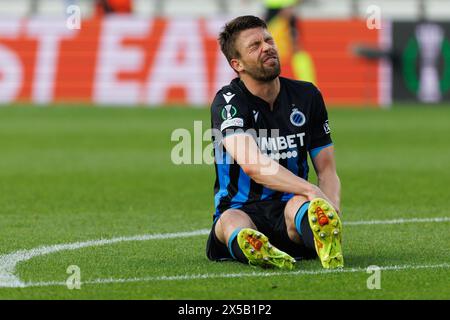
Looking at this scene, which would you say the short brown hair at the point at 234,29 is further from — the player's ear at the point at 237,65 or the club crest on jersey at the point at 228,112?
the club crest on jersey at the point at 228,112

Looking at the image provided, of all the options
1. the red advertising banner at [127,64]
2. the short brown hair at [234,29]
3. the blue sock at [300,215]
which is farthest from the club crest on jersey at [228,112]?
the red advertising banner at [127,64]

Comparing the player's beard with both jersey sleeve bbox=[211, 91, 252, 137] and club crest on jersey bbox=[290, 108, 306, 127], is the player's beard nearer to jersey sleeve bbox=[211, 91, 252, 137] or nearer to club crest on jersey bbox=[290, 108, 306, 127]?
jersey sleeve bbox=[211, 91, 252, 137]

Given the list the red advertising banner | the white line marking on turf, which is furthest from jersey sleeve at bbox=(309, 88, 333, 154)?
the red advertising banner

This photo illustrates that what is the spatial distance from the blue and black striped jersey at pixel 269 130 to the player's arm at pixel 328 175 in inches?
1.7

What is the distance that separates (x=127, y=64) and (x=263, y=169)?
15880mm

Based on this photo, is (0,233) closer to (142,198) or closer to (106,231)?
(106,231)

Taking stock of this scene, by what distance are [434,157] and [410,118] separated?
561 cm

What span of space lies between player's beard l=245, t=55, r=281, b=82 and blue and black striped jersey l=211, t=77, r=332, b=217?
0.14 metres

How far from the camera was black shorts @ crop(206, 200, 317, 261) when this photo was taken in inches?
273

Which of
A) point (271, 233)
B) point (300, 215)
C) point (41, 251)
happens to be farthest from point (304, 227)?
point (41, 251)

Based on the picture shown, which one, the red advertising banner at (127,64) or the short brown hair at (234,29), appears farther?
the red advertising banner at (127,64)

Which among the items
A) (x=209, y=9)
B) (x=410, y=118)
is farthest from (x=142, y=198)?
(x=209, y=9)

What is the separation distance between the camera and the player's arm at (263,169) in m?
6.76

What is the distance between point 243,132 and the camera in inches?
271
